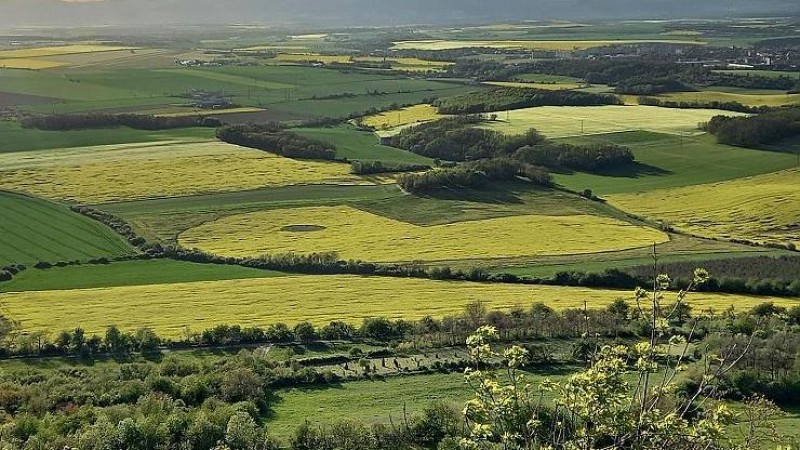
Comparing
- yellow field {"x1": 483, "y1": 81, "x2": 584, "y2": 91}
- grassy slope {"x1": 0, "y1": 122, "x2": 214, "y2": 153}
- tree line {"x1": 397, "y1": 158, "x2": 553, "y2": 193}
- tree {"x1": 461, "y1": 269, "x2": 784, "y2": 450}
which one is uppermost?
tree {"x1": 461, "y1": 269, "x2": 784, "y2": 450}

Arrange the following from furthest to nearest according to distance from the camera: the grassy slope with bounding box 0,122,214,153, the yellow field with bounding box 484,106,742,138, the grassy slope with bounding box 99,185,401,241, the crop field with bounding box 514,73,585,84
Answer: the crop field with bounding box 514,73,585,84 → the yellow field with bounding box 484,106,742,138 → the grassy slope with bounding box 0,122,214,153 → the grassy slope with bounding box 99,185,401,241

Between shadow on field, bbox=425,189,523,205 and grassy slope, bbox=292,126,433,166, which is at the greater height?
grassy slope, bbox=292,126,433,166

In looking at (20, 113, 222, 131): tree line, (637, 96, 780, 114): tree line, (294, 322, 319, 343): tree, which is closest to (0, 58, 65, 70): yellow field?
(20, 113, 222, 131): tree line

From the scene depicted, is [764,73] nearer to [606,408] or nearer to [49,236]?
[49,236]

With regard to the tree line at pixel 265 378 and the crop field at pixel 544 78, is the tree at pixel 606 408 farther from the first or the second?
the crop field at pixel 544 78

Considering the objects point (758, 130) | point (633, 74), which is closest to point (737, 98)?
point (633, 74)

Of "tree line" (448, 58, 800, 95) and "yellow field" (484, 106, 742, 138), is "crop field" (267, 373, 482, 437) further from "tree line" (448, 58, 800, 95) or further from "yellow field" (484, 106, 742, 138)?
"tree line" (448, 58, 800, 95)

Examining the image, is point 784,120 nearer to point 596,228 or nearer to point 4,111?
point 596,228
